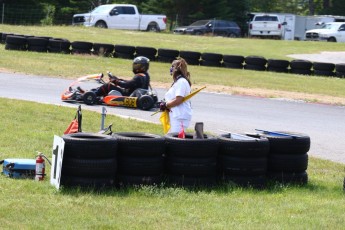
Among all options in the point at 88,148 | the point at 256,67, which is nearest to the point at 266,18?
the point at 256,67

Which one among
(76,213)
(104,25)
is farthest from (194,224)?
(104,25)

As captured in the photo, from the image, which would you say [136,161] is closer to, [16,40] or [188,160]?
[188,160]

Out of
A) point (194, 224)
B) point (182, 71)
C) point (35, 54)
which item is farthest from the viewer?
point (35, 54)

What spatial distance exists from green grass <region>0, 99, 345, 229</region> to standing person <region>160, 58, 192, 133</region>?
1.53 metres

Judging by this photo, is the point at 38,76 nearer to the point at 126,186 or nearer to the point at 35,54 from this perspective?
the point at 35,54

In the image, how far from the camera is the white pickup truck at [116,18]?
146 ft

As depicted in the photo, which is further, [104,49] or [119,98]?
[104,49]

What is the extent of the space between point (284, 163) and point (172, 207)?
2.11m

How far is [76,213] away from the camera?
7.20m

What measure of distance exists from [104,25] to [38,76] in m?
22.7

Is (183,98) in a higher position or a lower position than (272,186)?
higher

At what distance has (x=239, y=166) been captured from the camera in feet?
29.0

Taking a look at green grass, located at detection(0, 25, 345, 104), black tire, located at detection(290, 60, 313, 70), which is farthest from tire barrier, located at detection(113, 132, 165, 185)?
black tire, located at detection(290, 60, 313, 70)

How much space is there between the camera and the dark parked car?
1823 inches
